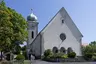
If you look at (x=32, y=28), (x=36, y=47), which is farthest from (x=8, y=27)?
(x=32, y=28)

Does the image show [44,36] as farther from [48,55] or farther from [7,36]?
[7,36]

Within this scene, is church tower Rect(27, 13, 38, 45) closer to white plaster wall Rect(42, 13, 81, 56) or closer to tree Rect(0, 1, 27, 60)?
white plaster wall Rect(42, 13, 81, 56)

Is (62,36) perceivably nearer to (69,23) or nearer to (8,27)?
(69,23)

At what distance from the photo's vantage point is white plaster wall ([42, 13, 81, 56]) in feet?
210

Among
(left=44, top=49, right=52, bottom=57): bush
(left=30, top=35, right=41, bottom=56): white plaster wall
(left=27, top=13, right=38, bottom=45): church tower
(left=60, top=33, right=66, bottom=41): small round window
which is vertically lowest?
(left=44, top=49, right=52, bottom=57): bush

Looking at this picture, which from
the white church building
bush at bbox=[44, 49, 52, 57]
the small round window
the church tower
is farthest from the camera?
the church tower

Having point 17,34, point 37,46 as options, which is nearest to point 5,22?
point 17,34

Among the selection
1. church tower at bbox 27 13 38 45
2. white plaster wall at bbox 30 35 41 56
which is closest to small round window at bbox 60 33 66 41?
white plaster wall at bbox 30 35 41 56

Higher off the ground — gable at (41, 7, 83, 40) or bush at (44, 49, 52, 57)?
gable at (41, 7, 83, 40)

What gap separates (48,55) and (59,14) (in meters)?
13.1

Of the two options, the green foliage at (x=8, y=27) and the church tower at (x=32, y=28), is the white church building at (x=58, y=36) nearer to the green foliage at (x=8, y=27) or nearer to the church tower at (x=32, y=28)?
the church tower at (x=32, y=28)

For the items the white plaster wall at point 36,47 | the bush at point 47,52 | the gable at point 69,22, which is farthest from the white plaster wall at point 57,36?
the bush at point 47,52

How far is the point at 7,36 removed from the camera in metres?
34.4

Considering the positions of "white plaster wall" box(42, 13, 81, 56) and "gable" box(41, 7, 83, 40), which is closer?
"white plaster wall" box(42, 13, 81, 56)
